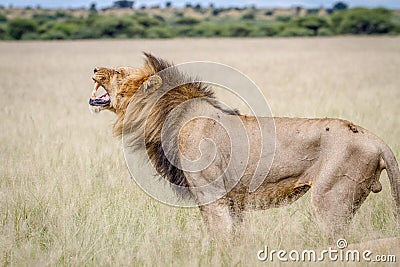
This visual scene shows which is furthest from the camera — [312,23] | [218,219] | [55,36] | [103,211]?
[312,23]

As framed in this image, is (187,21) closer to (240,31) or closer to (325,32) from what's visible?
(240,31)

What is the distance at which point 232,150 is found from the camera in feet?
17.0

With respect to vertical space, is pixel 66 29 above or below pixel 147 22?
above

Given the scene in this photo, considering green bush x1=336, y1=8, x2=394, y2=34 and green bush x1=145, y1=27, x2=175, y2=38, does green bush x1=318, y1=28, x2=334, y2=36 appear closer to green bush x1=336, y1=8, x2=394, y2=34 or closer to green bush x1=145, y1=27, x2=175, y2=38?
green bush x1=336, y1=8, x2=394, y2=34

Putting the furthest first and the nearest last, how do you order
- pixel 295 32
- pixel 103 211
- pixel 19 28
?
pixel 295 32
pixel 19 28
pixel 103 211

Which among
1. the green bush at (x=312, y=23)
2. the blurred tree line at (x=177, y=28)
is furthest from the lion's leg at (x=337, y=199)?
the green bush at (x=312, y=23)

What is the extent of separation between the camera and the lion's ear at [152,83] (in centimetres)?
546

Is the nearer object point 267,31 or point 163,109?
point 163,109

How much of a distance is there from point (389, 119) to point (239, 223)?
6499mm

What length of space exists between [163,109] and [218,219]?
1.11m

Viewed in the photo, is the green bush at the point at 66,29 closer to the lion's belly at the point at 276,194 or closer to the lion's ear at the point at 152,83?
the lion's ear at the point at 152,83

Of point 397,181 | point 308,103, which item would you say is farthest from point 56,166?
point 308,103

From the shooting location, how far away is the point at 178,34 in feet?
248

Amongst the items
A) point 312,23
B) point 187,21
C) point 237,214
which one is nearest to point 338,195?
point 237,214
